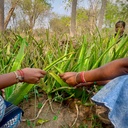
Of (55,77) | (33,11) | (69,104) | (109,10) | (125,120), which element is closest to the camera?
(125,120)

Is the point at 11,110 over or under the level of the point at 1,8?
under

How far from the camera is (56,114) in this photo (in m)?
1.58

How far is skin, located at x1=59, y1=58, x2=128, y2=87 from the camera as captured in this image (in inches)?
48.5

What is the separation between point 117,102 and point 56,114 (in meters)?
0.63

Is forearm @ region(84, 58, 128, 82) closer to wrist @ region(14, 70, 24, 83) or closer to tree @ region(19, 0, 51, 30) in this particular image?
wrist @ region(14, 70, 24, 83)

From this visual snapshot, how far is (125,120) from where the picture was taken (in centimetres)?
101

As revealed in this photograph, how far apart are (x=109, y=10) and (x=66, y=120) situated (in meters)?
19.0

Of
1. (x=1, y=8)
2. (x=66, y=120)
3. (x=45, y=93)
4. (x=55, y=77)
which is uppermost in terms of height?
(x=1, y=8)

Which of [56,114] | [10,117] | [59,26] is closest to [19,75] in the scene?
[10,117]

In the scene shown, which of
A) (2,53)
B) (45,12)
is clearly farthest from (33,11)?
(2,53)

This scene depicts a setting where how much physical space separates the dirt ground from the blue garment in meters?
0.54

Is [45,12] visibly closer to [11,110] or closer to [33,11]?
[33,11]

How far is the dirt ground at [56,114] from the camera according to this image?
1524 mm

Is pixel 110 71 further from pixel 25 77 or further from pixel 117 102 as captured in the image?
pixel 25 77
